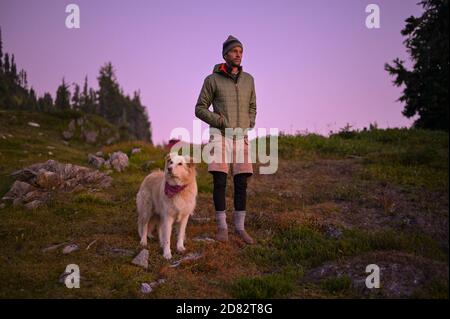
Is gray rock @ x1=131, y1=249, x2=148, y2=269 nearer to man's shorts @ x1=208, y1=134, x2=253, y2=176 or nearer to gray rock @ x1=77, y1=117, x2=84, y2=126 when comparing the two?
man's shorts @ x1=208, y1=134, x2=253, y2=176

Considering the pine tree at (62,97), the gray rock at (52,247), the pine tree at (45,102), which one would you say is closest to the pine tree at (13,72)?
the pine tree at (45,102)

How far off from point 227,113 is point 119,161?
8.39 m

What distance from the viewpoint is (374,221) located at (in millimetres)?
7812

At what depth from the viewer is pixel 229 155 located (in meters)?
7.80

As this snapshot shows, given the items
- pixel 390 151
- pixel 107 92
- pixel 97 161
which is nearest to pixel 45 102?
pixel 107 92

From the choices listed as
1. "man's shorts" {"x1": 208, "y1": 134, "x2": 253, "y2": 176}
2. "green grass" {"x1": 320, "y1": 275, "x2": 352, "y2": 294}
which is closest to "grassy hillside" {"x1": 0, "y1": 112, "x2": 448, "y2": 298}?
"green grass" {"x1": 320, "y1": 275, "x2": 352, "y2": 294}

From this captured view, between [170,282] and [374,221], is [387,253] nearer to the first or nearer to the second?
[374,221]

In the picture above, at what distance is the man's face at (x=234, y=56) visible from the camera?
755 cm

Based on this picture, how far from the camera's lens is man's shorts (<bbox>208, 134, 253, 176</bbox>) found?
302 inches

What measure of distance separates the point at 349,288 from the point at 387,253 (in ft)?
3.33

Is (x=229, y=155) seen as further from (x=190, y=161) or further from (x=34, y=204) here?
(x=34, y=204)

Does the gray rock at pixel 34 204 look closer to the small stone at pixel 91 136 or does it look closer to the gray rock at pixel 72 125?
the small stone at pixel 91 136

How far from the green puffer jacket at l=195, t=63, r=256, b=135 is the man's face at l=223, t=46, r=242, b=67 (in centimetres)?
19

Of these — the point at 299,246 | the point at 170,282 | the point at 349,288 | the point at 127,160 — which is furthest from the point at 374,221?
the point at 127,160
